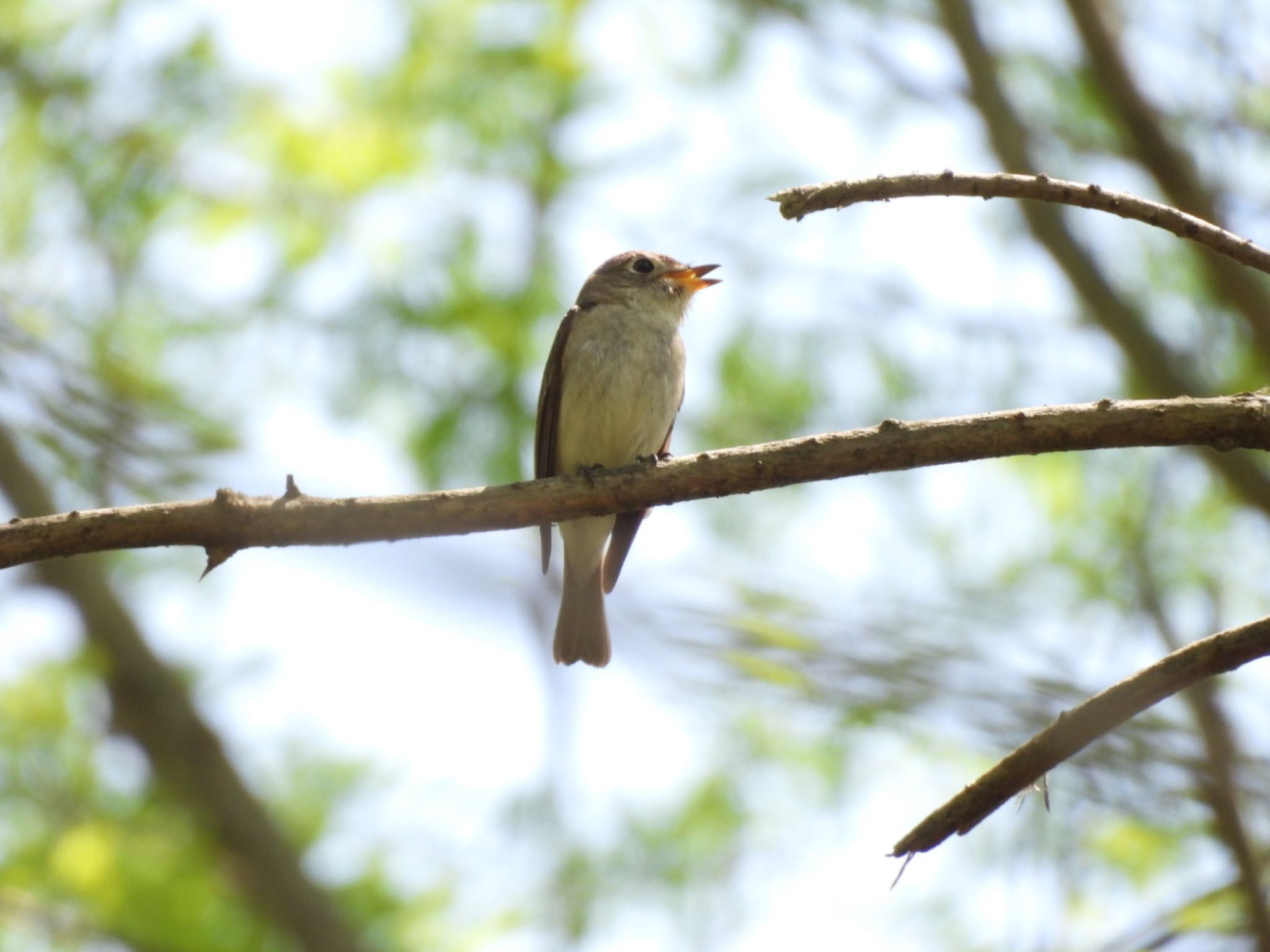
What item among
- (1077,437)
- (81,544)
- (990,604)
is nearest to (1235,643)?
(1077,437)

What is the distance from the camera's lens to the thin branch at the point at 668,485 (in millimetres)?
3053

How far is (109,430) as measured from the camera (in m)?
4.26

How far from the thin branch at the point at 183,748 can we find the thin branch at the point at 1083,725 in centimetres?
635

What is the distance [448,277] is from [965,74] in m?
3.19

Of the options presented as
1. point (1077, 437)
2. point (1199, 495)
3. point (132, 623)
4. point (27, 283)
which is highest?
point (27, 283)

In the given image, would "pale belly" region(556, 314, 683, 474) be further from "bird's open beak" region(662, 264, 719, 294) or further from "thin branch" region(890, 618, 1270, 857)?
"thin branch" region(890, 618, 1270, 857)

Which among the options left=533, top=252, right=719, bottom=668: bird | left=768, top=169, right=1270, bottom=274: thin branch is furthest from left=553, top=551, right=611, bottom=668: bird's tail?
left=768, top=169, right=1270, bottom=274: thin branch

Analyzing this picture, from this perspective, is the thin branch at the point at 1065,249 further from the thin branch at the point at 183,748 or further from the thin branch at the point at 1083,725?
the thin branch at the point at 183,748

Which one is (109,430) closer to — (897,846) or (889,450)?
(889,450)

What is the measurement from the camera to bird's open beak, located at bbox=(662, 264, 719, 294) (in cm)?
647

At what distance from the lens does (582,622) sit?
634 centimetres

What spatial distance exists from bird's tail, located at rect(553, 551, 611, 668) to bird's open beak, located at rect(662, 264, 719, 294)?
146 centimetres

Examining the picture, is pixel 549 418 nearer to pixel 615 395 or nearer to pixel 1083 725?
pixel 615 395

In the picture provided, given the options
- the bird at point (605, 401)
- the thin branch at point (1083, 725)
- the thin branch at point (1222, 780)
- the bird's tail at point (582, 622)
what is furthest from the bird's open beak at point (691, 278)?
the thin branch at point (1083, 725)
